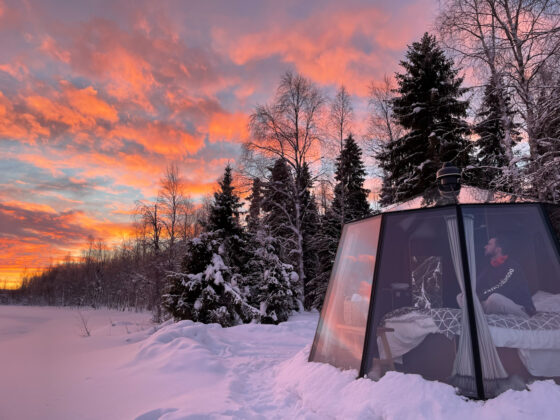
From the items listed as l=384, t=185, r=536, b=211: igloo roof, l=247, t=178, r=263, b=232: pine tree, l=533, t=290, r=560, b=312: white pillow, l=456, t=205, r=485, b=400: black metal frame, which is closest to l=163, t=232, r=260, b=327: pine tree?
l=247, t=178, r=263, b=232: pine tree

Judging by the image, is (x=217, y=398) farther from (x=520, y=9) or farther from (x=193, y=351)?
(x=520, y=9)

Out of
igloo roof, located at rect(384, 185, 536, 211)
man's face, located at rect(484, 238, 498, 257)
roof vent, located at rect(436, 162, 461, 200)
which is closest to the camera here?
man's face, located at rect(484, 238, 498, 257)

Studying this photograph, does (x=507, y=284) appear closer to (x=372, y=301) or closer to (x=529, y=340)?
(x=529, y=340)

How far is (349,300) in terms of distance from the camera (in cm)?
453

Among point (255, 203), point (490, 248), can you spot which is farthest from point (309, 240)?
point (490, 248)

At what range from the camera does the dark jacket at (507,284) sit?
3.49 metres

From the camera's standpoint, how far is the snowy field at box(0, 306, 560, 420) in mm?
2916

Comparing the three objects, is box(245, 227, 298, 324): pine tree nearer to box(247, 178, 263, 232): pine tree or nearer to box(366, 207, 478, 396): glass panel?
box(247, 178, 263, 232): pine tree

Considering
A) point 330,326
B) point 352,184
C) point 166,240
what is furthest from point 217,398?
point 166,240

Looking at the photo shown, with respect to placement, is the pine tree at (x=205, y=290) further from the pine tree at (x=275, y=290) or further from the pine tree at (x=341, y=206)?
the pine tree at (x=341, y=206)

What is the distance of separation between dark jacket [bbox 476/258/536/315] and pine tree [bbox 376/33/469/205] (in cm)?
930

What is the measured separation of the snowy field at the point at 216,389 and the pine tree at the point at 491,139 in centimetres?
592

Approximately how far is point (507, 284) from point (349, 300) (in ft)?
6.39

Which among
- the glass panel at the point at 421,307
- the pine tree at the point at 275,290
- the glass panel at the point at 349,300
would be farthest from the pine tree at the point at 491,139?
the pine tree at the point at 275,290
